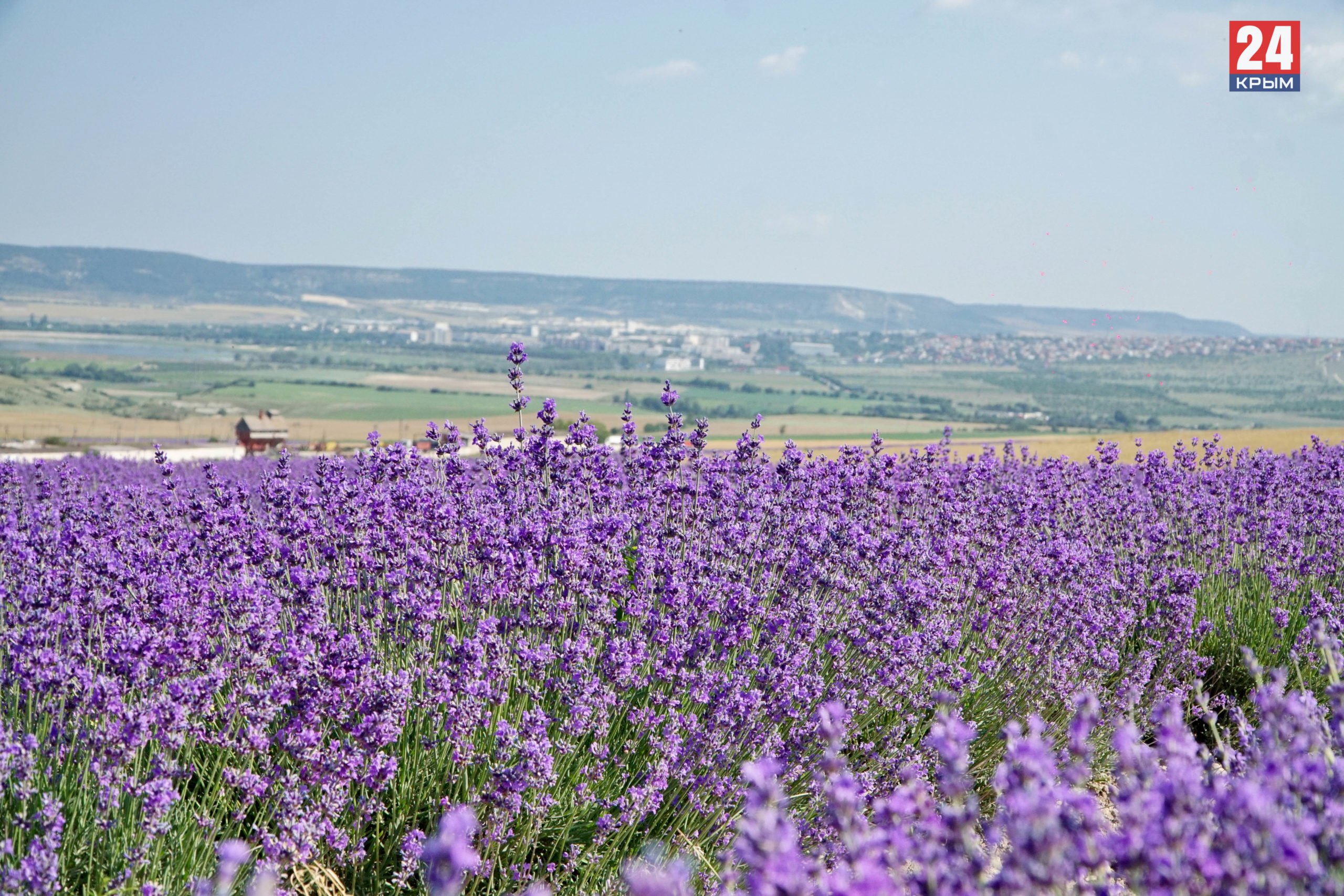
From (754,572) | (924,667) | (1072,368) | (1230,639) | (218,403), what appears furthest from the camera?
(1072,368)

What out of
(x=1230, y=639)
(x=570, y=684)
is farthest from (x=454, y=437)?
(x=1230, y=639)

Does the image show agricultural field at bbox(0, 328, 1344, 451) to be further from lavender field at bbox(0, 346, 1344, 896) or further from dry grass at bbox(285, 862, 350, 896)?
dry grass at bbox(285, 862, 350, 896)

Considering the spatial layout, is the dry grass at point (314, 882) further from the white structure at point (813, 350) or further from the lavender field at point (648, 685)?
the white structure at point (813, 350)

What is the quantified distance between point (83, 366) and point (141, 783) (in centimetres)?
10184

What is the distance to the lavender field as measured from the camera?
152 centimetres

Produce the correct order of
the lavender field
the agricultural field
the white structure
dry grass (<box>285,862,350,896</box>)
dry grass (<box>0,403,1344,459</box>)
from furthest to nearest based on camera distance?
the white structure, the agricultural field, dry grass (<box>0,403,1344,459</box>), dry grass (<box>285,862,350,896</box>), the lavender field

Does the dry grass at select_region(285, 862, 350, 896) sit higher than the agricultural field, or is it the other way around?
the dry grass at select_region(285, 862, 350, 896)

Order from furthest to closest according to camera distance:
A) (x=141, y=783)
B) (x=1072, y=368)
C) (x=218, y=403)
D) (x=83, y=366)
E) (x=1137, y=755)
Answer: (x=1072, y=368) < (x=83, y=366) < (x=218, y=403) < (x=141, y=783) < (x=1137, y=755)

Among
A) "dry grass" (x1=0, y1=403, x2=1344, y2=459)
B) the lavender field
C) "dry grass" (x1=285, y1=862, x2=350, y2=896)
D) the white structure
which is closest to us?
the lavender field

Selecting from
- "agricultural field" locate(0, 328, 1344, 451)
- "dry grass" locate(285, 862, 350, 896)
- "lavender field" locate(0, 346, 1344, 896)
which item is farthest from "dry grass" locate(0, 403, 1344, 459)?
"dry grass" locate(285, 862, 350, 896)

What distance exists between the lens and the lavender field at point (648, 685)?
152 centimetres

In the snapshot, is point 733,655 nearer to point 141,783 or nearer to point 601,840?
point 601,840

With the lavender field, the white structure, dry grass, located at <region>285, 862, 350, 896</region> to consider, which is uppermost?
the white structure

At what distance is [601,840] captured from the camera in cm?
292
